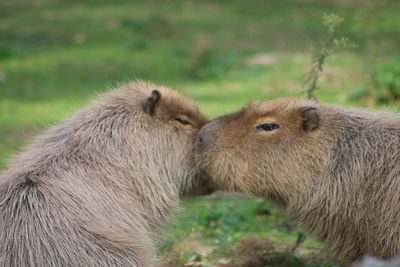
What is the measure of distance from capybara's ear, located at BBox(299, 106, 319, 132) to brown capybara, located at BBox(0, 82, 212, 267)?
0.76 meters

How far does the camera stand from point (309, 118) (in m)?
4.84

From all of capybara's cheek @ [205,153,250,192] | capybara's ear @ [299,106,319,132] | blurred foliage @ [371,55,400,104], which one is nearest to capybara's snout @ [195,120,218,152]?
capybara's cheek @ [205,153,250,192]

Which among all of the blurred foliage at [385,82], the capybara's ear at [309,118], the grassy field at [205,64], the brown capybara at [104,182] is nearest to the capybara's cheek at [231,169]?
the brown capybara at [104,182]

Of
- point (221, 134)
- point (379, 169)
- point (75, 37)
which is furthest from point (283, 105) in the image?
point (75, 37)

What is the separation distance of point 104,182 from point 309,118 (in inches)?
53.6

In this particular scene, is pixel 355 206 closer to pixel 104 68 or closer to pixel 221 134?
pixel 221 134

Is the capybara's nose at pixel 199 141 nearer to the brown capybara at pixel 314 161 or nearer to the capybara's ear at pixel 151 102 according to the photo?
the brown capybara at pixel 314 161

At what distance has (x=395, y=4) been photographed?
18250mm

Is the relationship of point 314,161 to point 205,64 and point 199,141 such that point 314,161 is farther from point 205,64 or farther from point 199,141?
point 205,64

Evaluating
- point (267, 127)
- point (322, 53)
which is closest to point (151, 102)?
point (267, 127)

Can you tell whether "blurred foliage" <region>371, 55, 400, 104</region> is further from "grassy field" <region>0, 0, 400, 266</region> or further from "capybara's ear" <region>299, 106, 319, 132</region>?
"capybara's ear" <region>299, 106, 319, 132</region>

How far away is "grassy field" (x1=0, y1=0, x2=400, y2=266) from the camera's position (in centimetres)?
639

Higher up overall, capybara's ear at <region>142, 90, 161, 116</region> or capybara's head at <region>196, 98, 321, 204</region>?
capybara's ear at <region>142, 90, 161, 116</region>

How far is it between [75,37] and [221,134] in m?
9.77
